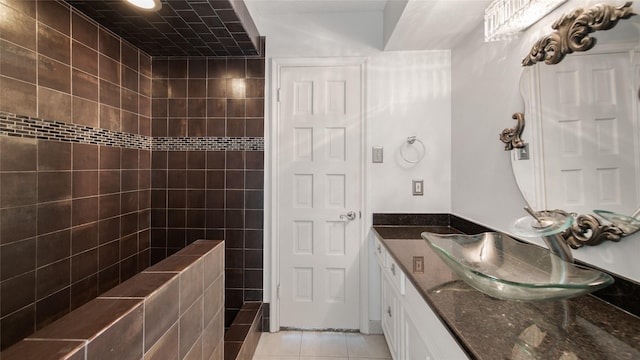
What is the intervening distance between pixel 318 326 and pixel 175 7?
2.52 m

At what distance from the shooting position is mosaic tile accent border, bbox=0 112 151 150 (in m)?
1.34

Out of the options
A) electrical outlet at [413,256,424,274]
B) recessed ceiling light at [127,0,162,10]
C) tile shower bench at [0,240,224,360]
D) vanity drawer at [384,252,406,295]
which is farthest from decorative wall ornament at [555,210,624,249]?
recessed ceiling light at [127,0,162,10]

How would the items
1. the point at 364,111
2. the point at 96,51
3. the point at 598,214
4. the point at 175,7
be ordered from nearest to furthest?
the point at 598,214 < the point at 175,7 < the point at 96,51 < the point at 364,111

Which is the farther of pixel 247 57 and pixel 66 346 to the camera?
pixel 247 57

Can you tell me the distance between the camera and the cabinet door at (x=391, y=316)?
65.4 inches

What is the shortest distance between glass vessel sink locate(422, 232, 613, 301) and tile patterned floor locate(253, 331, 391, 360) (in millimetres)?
1158

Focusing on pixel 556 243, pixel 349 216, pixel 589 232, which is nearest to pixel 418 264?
pixel 556 243

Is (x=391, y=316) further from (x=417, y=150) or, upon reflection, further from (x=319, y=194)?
(x=417, y=150)

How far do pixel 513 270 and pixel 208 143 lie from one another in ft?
7.39

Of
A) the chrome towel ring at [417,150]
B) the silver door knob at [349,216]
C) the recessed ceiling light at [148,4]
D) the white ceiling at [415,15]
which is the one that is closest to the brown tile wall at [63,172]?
the recessed ceiling light at [148,4]

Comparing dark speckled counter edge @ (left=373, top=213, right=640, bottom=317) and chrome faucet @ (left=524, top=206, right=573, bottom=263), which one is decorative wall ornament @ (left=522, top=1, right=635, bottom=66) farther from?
dark speckled counter edge @ (left=373, top=213, right=640, bottom=317)

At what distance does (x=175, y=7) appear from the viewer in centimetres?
163

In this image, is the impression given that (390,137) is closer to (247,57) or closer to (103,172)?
(247,57)

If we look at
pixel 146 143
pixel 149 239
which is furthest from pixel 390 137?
pixel 149 239
